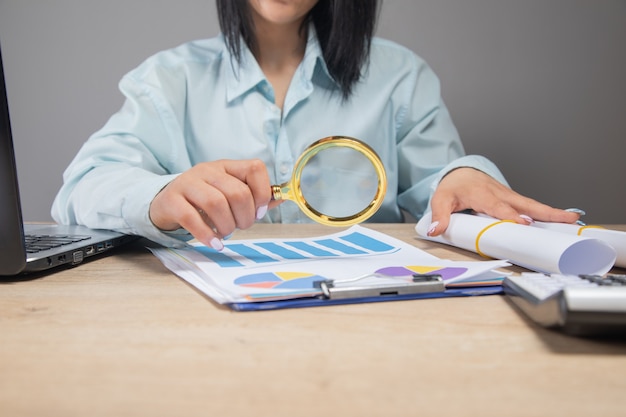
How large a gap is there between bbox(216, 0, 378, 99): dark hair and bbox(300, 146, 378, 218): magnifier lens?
2.19ft

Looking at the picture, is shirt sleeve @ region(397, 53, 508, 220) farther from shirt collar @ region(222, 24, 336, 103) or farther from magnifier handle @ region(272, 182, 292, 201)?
magnifier handle @ region(272, 182, 292, 201)

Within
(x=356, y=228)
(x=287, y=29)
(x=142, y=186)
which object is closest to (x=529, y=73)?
(x=287, y=29)

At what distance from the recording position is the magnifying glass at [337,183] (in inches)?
32.7

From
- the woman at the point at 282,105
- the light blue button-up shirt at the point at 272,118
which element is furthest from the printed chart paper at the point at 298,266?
the light blue button-up shirt at the point at 272,118

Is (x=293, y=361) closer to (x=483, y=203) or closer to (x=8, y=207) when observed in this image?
(x=8, y=207)

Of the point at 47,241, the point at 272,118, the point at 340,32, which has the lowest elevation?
the point at 47,241

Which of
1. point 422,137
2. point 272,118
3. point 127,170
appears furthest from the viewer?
point 422,137

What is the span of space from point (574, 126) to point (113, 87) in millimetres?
1666

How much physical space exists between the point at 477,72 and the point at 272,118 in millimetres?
904

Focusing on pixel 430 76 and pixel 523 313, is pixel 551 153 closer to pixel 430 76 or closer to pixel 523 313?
pixel 430 76

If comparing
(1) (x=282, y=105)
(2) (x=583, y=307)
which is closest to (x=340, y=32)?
(1) (x=282, y=105)

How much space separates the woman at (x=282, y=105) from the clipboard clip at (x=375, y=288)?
58cm

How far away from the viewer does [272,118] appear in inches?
57.1

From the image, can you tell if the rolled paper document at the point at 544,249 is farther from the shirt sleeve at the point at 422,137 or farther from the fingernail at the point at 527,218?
the shirt sleeve at the point at 422,137
